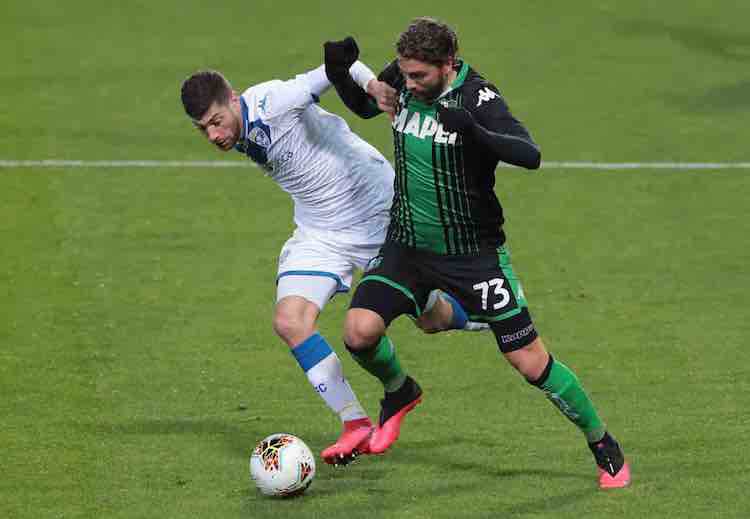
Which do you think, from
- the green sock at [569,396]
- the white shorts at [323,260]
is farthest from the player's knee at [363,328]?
the green sock at [569,396]

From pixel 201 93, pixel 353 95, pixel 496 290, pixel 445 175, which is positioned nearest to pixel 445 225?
pixel 445 175

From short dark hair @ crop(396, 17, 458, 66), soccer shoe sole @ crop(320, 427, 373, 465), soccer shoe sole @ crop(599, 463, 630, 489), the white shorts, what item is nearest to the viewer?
short dark hair @ crop(396, 17, 458, 66)

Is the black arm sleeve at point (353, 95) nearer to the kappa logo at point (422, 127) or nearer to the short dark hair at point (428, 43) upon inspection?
the kappa logo at point (422, 127)

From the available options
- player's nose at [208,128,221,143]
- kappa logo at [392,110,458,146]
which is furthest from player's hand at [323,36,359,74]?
player's nose at [208,128,221,143]

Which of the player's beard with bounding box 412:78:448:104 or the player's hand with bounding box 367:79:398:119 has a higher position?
the player's beard with bounding box 412:78:448:104

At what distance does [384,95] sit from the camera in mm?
8414

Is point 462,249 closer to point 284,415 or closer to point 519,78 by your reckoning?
point 284,415

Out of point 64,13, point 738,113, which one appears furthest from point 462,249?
point 64,13

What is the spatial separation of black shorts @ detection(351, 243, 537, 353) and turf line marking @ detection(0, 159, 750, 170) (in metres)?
7.79

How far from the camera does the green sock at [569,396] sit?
27.3 ft

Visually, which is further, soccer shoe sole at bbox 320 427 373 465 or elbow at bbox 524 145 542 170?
soccer shoe sole at bbox 320 427 373 465

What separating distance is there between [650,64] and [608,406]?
412 inches

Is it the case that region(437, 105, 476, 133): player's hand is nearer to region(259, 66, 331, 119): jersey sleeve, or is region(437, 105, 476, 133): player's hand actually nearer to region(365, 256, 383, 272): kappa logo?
region(365, 256, 383, 272): kappa logo

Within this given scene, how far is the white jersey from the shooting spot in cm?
893
